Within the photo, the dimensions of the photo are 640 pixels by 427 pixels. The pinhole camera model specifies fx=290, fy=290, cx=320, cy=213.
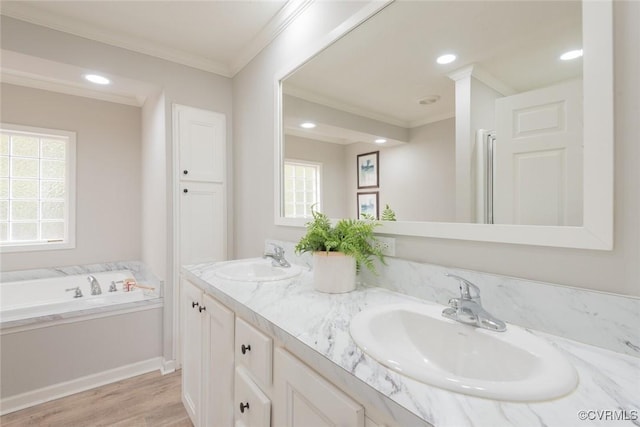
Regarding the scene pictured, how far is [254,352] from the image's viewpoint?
3.26 feet

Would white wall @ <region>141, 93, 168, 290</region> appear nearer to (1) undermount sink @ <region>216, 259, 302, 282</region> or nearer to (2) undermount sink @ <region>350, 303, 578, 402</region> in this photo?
(1) undermount sink @ <region>216, 259, 302, 282</region>

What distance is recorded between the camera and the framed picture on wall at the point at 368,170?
1.37 meters

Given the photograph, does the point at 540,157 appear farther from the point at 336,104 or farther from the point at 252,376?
the point at 252,376

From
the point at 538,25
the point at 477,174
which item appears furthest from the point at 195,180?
the point at 538,25

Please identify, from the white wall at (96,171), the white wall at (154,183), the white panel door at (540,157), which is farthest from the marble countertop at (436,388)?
the white wall at (96,171)

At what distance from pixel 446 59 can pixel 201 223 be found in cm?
210

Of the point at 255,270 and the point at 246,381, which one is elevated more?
the point at 255,270

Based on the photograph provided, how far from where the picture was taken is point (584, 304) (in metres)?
0.73

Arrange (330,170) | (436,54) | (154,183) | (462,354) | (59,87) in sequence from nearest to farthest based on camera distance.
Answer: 1. (462,354)
2. (436,54)
3. (330,170)
4. (154,183)
5. (59,87)

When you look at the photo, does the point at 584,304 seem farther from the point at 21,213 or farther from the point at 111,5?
the point at 21,213

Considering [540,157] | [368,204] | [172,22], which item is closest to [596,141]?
[540,157]

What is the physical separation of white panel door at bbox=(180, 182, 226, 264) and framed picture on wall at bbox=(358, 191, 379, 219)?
1529 mm

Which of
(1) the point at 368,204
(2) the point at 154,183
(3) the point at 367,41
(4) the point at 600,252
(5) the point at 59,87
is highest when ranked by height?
(5) the point at 59,87

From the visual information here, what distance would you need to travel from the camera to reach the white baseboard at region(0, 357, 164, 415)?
6.00 ft
